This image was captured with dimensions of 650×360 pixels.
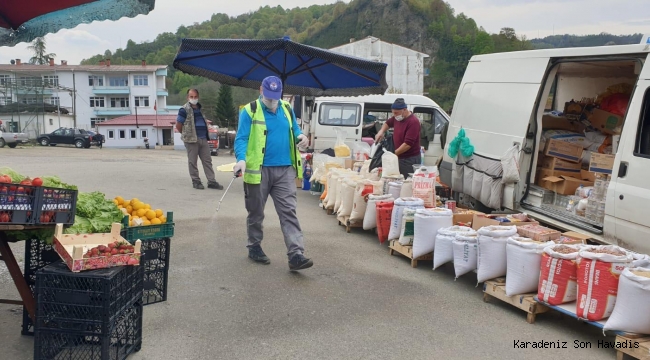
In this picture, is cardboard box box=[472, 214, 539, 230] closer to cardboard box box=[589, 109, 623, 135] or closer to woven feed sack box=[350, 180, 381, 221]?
woven feed sack box=[350, 180, 381, 221]

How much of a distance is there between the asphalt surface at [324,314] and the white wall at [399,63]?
166 ft

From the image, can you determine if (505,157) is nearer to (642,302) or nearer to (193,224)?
(642,302)

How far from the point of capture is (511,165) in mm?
6926

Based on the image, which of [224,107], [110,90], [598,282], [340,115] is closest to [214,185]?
[340,115]

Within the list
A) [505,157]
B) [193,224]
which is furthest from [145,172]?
[505,157]

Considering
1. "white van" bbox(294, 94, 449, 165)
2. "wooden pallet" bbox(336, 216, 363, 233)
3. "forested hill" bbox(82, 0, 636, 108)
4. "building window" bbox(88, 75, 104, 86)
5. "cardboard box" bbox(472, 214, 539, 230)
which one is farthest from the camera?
"forested hill" bbox(82, 0, 636, 108)

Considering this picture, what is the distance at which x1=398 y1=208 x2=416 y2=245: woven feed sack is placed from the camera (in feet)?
21.3

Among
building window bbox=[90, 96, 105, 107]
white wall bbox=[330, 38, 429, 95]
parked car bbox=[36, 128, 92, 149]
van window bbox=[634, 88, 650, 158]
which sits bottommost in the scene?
parked car bbox=[36, 128, 92, 149]

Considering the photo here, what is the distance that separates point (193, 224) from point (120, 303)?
471cm

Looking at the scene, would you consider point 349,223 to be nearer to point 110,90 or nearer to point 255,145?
point 255,145

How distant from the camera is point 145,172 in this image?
15445 millimetres

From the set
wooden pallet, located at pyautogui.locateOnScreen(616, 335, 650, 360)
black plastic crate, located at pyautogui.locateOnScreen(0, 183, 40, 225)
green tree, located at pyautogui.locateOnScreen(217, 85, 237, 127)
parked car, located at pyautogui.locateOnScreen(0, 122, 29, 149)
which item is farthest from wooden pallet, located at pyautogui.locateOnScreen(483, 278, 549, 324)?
green tree, located at pyautogui.locateOnScreen(217, 85, 237, 127)

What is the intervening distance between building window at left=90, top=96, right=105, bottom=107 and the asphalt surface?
2943 inches

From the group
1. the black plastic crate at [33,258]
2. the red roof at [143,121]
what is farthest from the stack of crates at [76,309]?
the red roof at [143,121]
